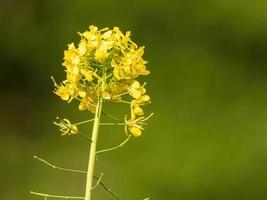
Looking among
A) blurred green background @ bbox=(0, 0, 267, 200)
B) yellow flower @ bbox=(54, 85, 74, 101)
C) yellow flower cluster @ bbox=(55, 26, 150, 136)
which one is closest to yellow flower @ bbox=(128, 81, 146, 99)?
yellow flower cluster @ bbox=(55, 26, 150, 136)

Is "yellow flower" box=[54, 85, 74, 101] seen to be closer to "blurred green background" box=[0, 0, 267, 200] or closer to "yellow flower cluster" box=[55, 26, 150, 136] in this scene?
"yellow flower cluster" box=[55, 26, 150, 136]

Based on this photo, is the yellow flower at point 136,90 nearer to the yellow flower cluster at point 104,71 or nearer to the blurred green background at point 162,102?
the yellow flower cluster at point 104,71

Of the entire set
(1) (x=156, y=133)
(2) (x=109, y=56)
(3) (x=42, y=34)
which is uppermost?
(3) (x=42, y=34)

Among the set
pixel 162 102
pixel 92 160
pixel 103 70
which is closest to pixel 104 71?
pixel 103 70

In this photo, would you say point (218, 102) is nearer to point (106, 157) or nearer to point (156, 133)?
point (156, 133)

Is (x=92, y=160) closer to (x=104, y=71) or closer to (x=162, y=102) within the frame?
(x=104, y=71)

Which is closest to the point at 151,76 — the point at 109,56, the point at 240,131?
the point at 240,131
